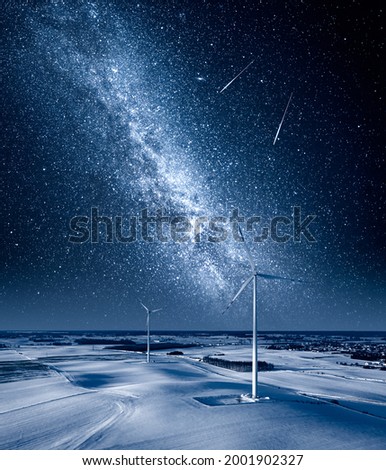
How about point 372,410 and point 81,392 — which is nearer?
point 372,410

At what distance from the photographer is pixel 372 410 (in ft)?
79.3

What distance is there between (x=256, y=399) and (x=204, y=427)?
6.35m

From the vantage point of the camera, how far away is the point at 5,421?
797 inches

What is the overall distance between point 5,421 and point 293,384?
26.3m

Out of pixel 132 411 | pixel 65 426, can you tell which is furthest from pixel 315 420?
pixel 65 426
